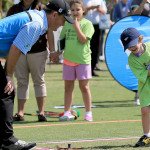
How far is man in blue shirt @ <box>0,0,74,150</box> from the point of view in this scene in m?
7.82

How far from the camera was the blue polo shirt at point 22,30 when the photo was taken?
781 centimetres

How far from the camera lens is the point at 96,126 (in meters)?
10.4

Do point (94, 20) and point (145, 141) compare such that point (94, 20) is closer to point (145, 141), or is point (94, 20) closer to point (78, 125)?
point (78, 125)

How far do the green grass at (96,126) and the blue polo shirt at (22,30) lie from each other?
145 centimetres

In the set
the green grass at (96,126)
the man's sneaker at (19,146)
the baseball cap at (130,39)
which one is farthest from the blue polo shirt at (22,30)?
the green grass at (96,126)

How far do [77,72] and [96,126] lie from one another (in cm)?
108

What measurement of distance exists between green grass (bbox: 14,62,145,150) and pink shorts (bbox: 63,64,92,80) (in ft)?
2.24

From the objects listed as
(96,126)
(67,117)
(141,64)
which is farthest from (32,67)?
(141,64)

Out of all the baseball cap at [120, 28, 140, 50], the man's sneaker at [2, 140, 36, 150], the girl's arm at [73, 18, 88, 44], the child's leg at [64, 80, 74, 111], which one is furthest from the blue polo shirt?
the child's leg at [64, 80, 74, 111]

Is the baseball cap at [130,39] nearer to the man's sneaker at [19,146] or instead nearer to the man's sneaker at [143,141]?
the man's sneaker at [143,141]

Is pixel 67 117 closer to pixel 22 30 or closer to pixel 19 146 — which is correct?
pixel 19 146

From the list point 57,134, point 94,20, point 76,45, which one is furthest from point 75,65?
point 94,20

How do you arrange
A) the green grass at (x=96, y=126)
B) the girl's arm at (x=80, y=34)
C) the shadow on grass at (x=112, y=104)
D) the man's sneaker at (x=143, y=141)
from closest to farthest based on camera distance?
the man's sneaker at (x=143, y=141) < the green grass at (x=96, y=126) < the girl's arm at (x=80, y=34) < the shadow on grass at (x=112, y=104)

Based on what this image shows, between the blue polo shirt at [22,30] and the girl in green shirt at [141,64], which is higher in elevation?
the blue polo shirt at [22,30]
